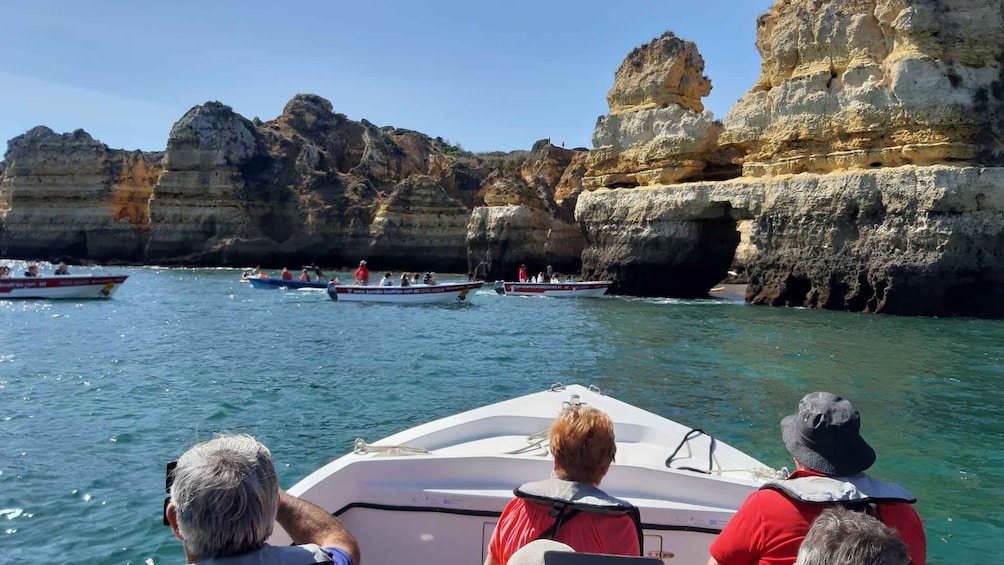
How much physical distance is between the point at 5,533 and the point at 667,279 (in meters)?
27.2

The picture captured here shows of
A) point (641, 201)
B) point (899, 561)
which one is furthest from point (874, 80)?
point (899, 561)

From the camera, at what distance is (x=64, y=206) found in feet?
184

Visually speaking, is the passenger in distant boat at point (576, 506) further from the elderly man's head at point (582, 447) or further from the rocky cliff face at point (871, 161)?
the rocky cliff face at point (871, 161)

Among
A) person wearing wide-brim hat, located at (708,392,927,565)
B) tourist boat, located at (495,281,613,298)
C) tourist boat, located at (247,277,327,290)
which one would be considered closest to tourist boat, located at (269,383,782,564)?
person wearing wide-brim hat, located at (708,392,927,565)

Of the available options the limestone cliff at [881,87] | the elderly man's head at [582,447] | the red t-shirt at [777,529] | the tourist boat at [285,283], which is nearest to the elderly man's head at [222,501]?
the elderly man's head at [582,447]

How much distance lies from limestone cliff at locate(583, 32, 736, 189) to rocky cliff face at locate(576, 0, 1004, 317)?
192 centimetres

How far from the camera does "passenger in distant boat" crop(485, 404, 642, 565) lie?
100.0 inches

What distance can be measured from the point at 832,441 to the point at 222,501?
2104 millimetres

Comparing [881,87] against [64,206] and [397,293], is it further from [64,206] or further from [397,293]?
[64,206]

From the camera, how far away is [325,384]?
11531 mm

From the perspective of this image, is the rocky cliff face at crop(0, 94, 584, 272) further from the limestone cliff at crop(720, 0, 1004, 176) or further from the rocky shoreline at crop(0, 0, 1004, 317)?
the limestone cliff at crop(720, 0, 1004, 176)

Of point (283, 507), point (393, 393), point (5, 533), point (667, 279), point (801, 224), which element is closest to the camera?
point (283, 507)

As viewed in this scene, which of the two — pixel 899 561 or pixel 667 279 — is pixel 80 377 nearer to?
pixel 899 561

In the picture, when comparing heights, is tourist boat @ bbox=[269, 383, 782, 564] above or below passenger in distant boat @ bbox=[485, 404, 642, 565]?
below
